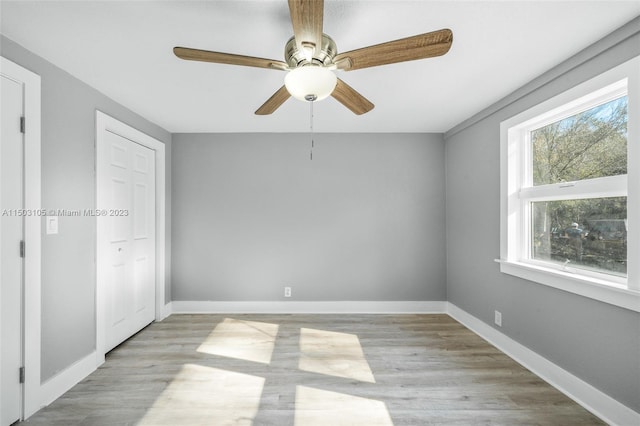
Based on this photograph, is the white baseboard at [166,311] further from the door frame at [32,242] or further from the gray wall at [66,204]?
the door frame at [32,242]

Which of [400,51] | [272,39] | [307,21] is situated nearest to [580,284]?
[400,51]

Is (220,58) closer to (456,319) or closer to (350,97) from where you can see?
(350,97)

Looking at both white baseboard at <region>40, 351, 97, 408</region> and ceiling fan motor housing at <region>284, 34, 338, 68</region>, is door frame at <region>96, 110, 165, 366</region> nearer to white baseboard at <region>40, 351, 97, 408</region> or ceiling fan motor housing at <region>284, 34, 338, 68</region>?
white baseboard at <region>40, 351, 97, 408</region>

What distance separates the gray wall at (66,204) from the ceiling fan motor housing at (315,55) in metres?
1.69

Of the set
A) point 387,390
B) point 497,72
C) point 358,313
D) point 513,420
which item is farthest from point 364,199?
point 513,420

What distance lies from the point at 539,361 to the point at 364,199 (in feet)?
7.59

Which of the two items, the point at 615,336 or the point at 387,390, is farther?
the point at 387,390

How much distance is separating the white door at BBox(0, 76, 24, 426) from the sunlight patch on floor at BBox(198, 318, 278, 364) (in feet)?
4.07

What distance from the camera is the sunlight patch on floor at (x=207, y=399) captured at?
183 cm

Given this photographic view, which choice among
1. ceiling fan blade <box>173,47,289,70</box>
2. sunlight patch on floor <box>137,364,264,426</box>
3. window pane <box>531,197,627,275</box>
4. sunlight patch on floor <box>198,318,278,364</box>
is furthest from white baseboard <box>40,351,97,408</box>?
window pane <box>531,197,627,275</box>

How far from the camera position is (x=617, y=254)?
6.08 feet

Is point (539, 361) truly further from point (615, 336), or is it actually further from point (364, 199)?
point (364, 199)

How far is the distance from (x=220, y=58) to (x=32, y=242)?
5.44 feet

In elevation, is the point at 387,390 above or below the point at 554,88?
below
